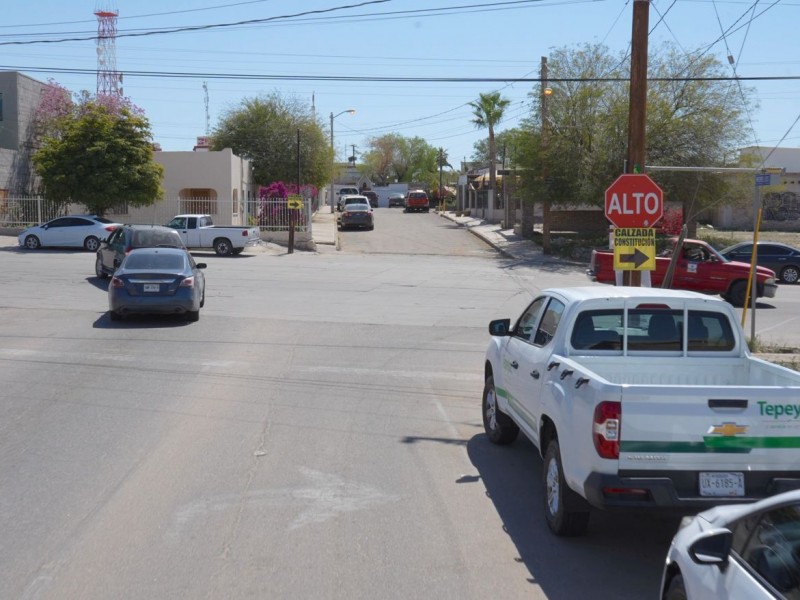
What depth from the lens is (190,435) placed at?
9438 mm

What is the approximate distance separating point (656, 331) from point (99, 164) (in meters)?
35.2

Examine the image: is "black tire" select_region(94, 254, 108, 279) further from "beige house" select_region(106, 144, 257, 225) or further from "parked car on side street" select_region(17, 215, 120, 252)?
"beige house" select_region(106, 144, 257, 225)

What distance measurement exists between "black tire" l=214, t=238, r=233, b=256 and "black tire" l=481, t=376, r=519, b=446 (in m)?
27.9

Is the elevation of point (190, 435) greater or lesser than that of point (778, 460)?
lesser

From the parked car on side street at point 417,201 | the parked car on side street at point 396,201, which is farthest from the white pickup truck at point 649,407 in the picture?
the parked car on side street at point 396,201

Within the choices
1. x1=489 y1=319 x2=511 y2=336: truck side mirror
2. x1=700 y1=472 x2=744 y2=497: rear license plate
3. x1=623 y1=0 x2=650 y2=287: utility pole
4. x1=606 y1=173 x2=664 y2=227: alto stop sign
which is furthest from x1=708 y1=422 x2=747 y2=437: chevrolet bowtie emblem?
x1=623 y1=0 x2=650 y2=287: utility pole

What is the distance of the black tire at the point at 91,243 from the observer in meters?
36.2

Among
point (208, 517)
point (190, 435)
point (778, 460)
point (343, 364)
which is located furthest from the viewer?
point (343, 364)

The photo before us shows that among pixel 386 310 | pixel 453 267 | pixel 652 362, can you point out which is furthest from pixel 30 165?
pixel 652 362

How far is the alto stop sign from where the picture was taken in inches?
593

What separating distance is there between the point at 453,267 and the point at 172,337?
1865cm

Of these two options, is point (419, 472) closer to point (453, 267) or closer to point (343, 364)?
point (343, 364)

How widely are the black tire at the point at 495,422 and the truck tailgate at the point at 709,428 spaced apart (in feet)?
10.4

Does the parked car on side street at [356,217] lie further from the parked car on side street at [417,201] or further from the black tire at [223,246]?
the parked car on side street at [417,201]
